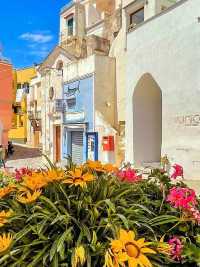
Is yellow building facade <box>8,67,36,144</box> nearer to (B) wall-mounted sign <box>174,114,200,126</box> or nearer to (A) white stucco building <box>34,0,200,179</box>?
(A) white stucco building <box>34,0,200,179</box>

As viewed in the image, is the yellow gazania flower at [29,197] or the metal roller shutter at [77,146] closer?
the yellow gazania flower at [29,197]

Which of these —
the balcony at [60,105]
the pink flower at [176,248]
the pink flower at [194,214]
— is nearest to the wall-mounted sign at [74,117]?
the balcony at [60,105]

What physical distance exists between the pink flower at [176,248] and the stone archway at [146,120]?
12607mm

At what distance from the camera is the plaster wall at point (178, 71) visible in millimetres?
11367

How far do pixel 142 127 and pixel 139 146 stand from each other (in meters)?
0.86

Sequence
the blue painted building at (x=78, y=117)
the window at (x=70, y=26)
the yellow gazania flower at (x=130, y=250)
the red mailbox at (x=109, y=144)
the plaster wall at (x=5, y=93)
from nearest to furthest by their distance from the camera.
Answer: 1. the yellow gazania flower at (x=130, y=250)
2. the red mailbox at (x=109, y=144)
3. the blue painted building at (x=78, y=117)
4. the plaster wall at (x=5, y=93)
5. the window at (x=70, y=26)

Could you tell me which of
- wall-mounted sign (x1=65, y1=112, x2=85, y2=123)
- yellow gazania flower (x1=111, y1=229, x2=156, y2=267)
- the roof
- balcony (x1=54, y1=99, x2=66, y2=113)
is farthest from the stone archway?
yellow gazania flower (x1=111, y1=229, x2=156, y2=267)

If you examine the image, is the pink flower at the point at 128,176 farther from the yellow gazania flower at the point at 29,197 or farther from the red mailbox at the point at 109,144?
the red mailbox at the point at 109,144

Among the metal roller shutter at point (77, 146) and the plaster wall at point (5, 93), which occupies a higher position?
the plaster wall at point (5, 93)

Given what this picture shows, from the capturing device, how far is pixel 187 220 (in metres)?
2.72

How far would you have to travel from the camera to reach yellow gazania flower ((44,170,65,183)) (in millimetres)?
3033

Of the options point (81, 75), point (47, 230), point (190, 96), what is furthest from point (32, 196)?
point (81, 75)

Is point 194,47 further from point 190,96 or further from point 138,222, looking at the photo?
point 138,222

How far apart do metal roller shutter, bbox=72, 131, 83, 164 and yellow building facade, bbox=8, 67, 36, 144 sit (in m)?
22.4
